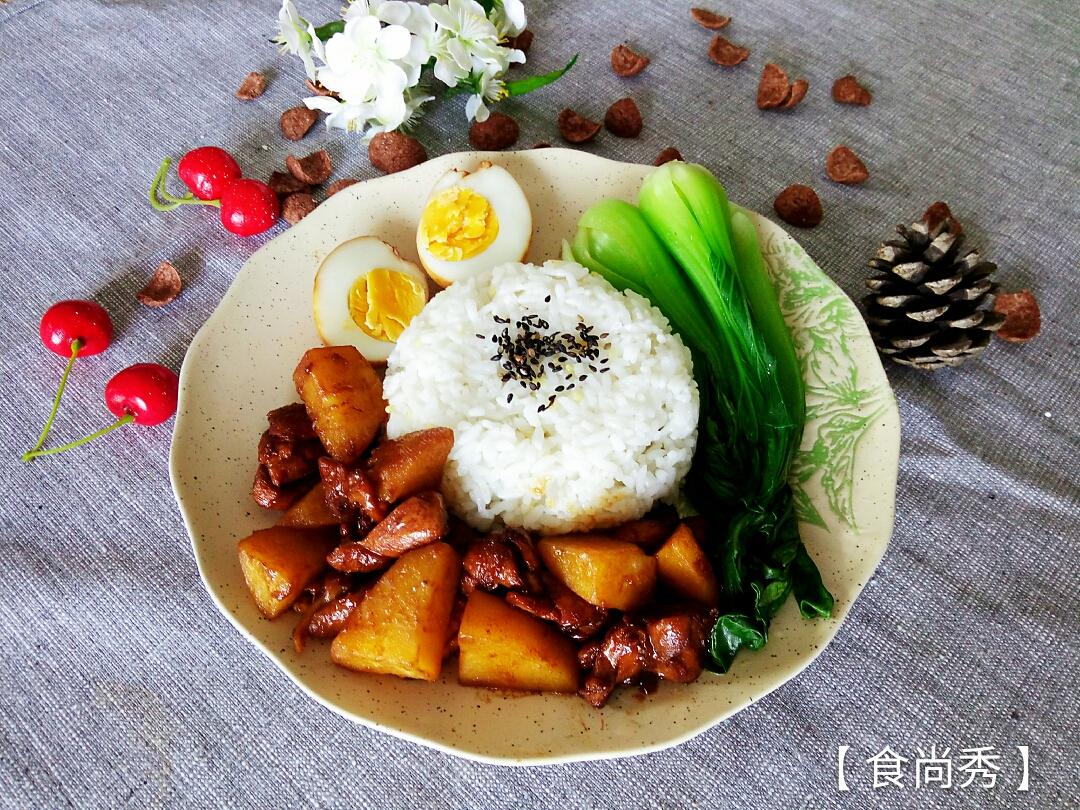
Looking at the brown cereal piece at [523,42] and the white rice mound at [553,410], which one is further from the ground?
the brown cereal piece at [523,42]

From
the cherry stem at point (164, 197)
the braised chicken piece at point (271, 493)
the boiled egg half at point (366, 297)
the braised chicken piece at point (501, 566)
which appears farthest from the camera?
the cherry stem at point (164, 197)

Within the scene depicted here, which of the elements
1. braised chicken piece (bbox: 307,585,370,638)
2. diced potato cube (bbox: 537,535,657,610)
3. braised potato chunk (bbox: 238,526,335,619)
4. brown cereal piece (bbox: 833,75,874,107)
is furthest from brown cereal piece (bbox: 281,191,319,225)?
brown cereal piece (bbox: 833,75,874,107)

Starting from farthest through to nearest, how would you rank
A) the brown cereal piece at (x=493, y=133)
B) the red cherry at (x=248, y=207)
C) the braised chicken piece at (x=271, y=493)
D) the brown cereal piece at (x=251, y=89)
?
the brown cereal piece at (x=251, y=89), the brown cereal piece at (x=493, y=133), the red cherry at (x=248, y=207), the braised chicken piece at (x=271, y=493)

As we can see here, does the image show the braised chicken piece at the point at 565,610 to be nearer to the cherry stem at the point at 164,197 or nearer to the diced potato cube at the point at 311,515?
the diced potato cube at the point at 311,515

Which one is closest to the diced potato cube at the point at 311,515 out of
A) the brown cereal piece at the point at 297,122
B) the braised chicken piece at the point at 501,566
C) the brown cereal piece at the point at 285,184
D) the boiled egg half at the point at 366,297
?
the braised chicken piece at the point at 501,566

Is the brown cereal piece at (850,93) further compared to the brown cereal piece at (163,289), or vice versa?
the brown cereal piece at (850,93)

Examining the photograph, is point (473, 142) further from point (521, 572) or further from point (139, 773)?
point (139, 773)
